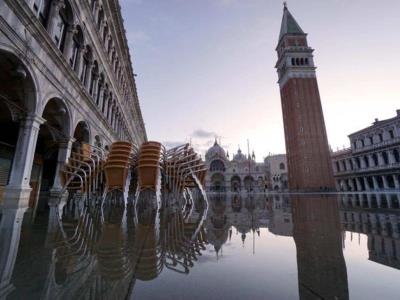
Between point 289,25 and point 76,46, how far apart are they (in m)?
51.9

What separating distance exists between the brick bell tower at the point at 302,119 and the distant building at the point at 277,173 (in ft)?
79.5

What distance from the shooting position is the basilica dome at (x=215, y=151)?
66.8m

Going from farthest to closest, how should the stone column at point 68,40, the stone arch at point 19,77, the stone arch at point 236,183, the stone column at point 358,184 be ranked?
the stone arch at point 236,183 < the stone column at point 358,184 < the stone column at point 68,40 < the stone arch at point 19,77

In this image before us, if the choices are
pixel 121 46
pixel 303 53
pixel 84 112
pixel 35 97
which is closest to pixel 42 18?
pixel 35 97

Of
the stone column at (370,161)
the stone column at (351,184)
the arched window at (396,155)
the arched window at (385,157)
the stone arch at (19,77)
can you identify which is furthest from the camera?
the stone column at (351,184)

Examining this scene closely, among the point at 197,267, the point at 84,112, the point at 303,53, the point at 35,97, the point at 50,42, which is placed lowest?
the point at 197,267

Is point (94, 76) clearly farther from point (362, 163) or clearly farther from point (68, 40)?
point (362, 163)

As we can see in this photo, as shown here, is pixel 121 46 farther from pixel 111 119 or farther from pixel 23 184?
pixel 23 184

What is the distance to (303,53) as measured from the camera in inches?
1731

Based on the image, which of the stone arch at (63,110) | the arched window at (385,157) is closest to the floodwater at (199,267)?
the stone arch at (63,110)

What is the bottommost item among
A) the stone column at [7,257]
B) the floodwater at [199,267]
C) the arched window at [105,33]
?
the floodwater at [199,267]

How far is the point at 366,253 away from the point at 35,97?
8.44m

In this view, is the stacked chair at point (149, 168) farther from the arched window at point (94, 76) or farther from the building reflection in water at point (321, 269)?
the arched window at point (94, 76)

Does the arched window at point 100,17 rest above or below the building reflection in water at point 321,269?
above
